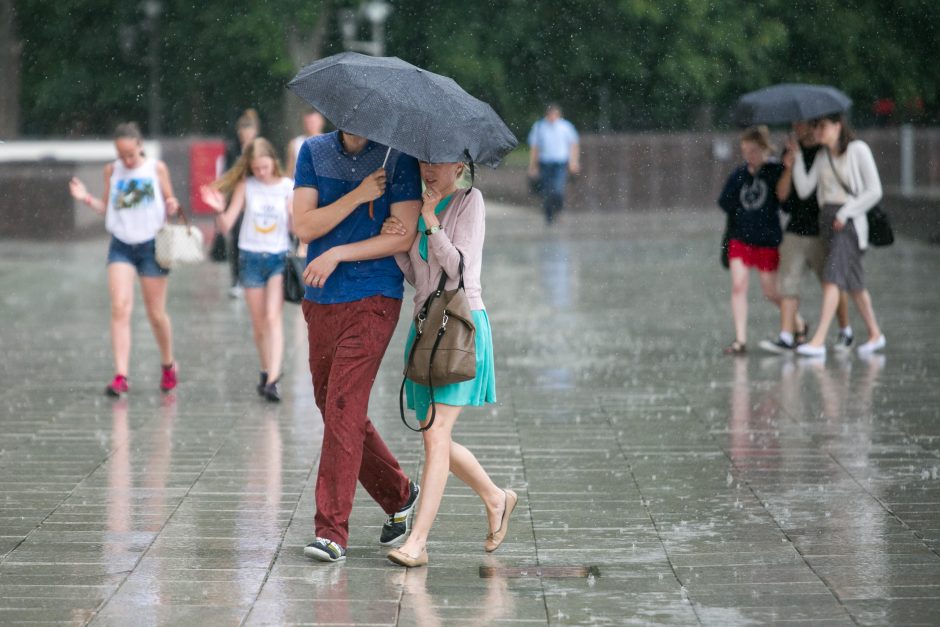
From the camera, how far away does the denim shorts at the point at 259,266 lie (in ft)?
31.1

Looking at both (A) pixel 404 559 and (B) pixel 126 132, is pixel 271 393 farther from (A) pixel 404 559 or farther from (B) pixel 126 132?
(A) pixel 404 559

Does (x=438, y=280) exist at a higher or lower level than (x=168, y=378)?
higher

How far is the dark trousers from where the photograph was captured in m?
26.5

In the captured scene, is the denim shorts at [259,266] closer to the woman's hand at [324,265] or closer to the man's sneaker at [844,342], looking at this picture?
the woman's hand at [324,265]

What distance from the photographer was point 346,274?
5.72 metres

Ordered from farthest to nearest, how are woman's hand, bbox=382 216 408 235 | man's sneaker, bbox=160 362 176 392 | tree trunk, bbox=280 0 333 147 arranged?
1. tree trunk, bbox=280 0 333 147
2. man's sneaker, bbox=160 362 176 392
3. woman's hand, bbox=382 216 408 235

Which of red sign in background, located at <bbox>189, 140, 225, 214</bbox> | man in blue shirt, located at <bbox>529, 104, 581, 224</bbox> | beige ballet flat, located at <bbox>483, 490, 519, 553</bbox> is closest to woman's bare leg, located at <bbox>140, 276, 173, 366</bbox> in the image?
beige ballet flat, located at <bbox>483, 490, 519, 553</bbox>

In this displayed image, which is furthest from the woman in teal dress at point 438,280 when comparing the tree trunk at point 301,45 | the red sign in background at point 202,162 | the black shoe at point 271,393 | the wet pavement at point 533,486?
the tree trunk at point 301,45

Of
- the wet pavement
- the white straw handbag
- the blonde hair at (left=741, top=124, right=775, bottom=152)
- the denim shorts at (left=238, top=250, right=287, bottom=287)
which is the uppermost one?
the blonde hair at (left=741, top=124, right=775, bottom=152)

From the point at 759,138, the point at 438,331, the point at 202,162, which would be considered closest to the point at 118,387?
the point at 438,331

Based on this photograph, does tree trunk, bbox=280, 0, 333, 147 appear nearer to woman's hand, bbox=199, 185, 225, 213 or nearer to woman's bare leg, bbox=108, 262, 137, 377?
woman's hand, bbox=199, 185, 225, 213

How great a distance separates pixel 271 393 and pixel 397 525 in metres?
3.42

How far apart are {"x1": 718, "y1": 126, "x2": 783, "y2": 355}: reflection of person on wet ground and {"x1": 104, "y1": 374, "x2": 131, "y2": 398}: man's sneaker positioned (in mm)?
4330

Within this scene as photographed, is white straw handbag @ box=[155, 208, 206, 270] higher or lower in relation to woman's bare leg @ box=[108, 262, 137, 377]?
higher
